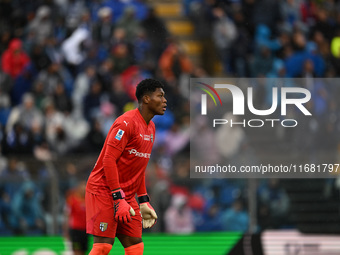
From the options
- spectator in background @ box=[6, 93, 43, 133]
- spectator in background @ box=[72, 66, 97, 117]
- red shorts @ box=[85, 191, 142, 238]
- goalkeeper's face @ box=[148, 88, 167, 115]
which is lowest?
red shorts @ box=[85, 191, 142, 238]

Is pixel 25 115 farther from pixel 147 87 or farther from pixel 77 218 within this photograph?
pixel 147 87

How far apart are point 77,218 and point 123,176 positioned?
10.9ft

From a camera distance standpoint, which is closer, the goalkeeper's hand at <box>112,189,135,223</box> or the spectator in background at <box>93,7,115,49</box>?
the goalkeeper's hand at <box>112,189,135,223</box>

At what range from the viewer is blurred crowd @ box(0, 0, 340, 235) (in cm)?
945

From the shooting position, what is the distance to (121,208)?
5984 mm

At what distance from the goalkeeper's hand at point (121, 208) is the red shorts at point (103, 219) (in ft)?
0.63

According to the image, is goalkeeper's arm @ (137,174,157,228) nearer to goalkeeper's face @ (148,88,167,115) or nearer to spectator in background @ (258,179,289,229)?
goalkeeper's face @ (148,88,167,115)

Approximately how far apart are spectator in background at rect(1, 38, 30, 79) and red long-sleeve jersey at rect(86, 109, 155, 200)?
17.1 ft

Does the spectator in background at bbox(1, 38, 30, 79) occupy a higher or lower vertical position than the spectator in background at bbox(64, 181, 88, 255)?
higher

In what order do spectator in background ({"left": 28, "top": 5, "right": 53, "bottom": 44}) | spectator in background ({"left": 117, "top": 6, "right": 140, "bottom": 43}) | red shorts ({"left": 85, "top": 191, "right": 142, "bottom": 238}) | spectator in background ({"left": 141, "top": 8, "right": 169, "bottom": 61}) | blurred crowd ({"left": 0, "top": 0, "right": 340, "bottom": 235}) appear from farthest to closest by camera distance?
spectator in background ({"left": 28, "top": 5, "right": 53, "bottom": 44})
spectator in background ({"left": 117, "top": 6, "right": 140, "bottom": 43})
spectator in background ({"left": 141, "top": 8, "right": 169, "bottom": 61})
blurred crowd ({"left": 0, "top": 0, "right": 340, "bottom": 235})
red shorts ({"left": 85, "top": 191, "right": 142, "bottom": 238})

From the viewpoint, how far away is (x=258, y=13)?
10.6 metres

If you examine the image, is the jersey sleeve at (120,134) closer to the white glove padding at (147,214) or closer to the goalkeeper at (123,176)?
the goalkeeper at (123,176)

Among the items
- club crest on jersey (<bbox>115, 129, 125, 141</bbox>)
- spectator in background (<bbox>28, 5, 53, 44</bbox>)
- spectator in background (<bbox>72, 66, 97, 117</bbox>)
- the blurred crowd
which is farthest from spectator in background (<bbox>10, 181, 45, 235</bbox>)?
club crest on jersey (<bbox>115, 129, 125, 141</bbox>)

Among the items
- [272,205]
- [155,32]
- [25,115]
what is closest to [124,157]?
[272,205]
